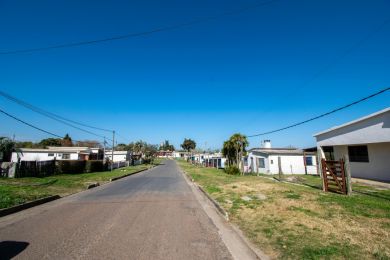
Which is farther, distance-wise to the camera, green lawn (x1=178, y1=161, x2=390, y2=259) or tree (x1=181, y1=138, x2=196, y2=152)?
tree (x1=181, y1=138, x2=196, y2=152)

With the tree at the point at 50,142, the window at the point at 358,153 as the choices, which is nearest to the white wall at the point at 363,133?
the window at the point at 358,153

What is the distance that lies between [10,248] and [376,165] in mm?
23828

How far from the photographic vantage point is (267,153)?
110 feet

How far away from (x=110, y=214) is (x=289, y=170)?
28.0m

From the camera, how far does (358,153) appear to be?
75.2 feet

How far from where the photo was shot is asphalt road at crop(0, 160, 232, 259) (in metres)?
5.24

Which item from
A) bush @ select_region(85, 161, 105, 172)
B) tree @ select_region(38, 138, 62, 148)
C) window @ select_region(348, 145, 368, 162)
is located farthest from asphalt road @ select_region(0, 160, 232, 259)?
tree @ select_region(38, 138, 62, 148)

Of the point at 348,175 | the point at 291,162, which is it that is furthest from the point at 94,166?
the point at 348,175

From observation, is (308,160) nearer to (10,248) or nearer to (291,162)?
(291,162)

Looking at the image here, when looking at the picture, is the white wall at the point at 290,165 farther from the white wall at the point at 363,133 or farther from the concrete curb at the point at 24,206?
the concrete curb at the point at 24,206

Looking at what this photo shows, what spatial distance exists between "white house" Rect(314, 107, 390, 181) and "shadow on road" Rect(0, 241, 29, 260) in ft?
58.3

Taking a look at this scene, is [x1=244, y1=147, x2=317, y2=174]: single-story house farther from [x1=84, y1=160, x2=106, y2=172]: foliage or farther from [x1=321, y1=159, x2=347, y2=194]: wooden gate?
[x1=84, y1=160, x2=106, y2=172]: foliage

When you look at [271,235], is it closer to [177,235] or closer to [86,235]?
[177,235]

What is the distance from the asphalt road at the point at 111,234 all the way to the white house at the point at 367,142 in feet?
45.8
